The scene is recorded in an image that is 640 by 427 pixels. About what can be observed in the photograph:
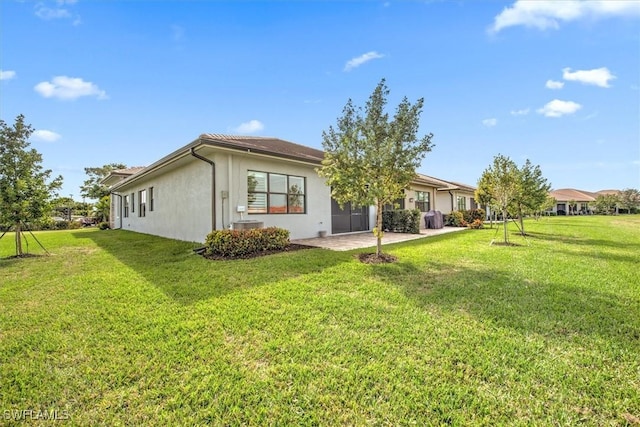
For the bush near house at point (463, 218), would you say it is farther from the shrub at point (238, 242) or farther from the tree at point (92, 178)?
the tree at point (92, 178)

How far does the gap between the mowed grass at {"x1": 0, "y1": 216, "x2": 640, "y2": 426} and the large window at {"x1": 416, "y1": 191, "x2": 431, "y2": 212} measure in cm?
1411

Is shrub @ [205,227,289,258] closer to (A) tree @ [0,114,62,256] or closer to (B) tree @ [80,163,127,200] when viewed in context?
(A) tree @ [0,114,62,256]

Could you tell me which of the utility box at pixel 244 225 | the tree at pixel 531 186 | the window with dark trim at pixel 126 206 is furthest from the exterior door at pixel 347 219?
the window with dark trim at pixel 126 206

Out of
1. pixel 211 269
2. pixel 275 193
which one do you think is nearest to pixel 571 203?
pixel 275 193

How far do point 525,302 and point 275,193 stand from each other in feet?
26.8

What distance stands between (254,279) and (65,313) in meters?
2.69

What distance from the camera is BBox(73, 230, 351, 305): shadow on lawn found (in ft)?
15.9

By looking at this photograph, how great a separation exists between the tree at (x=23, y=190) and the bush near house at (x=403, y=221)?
43.5 ft

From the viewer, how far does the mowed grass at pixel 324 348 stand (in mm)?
2117

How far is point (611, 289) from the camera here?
4750 mm

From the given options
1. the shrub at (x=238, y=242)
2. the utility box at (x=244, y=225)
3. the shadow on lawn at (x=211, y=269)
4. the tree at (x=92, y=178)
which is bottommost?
the shadow on lawn at (x=211, y=269)

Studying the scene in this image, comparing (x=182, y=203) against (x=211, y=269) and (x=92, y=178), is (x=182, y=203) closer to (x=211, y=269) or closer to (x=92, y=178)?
(x=211, y=269)

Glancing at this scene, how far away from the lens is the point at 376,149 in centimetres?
668

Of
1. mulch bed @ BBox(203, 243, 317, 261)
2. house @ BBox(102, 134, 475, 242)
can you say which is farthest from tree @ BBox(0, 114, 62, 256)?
mulch bed @ BBox(203, 243, 317, 261)
